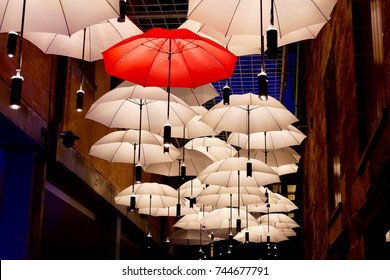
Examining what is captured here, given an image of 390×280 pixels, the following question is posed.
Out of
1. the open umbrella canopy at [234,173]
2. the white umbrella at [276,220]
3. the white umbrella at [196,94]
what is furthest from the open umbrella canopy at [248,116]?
the white umbrella at [276,220]

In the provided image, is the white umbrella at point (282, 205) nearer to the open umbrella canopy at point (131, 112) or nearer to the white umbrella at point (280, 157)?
the white umbrella at point (280, 157)

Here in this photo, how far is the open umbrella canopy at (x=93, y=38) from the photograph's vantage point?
7.09 m

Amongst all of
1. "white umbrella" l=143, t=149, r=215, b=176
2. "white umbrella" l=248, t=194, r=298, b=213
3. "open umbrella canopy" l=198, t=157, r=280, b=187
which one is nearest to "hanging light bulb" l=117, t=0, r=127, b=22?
"open umbrella canopy" l=198, t=157, r=280, b=187

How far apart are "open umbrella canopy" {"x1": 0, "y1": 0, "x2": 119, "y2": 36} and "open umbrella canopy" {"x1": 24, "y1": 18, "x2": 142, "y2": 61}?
59.9 inches

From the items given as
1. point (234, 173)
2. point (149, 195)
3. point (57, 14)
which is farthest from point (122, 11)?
point (149, 195)

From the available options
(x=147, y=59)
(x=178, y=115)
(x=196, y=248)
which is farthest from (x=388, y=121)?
(x=196, y=248)

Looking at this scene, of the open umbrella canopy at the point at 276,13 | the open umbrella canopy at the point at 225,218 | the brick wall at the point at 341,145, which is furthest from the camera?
the open umbrella canopy at the point at 225,218

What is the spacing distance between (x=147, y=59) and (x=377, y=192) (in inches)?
118

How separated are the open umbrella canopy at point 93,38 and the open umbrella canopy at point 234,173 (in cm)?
364

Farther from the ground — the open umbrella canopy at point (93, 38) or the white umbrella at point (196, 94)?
the white umbrella at point (196, 94)

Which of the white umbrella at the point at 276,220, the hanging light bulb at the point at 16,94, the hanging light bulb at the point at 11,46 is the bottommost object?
the hanging light bulb at the point at 16,94

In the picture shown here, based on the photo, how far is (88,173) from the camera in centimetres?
1234

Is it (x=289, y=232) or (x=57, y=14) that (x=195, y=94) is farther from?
(x=289, y=232)

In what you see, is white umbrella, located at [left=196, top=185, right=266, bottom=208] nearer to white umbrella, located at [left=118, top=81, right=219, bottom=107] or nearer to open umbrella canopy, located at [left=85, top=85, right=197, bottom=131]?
white umbrella, located at [left=118, top=81, right=219, bottom=107]
